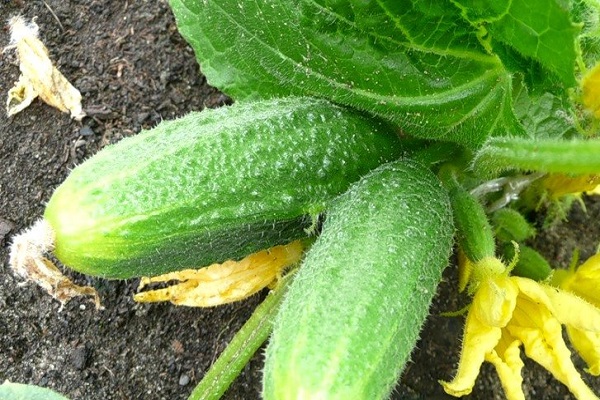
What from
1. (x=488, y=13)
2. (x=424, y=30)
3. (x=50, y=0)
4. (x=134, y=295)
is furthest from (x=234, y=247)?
(x=50, y=0)

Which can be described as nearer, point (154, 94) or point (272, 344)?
point (272, 344)

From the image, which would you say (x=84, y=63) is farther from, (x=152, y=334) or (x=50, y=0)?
(x=152, y=334)

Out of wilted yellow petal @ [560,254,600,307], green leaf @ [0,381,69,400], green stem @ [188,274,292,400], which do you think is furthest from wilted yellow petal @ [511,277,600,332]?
green leaf @ [0,381,69,400]

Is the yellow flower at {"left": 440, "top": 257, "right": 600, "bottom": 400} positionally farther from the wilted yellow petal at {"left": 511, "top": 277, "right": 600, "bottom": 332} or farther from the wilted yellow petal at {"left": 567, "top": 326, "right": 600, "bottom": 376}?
the wilted yellow petal at {"left": 567, "top": 326, "right": 600, "bottom": 376}

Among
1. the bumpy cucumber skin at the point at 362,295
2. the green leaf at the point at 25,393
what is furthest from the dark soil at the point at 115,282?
the bumpy cucumber skin at the point at 362,295

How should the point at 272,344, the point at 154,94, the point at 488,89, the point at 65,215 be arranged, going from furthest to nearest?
1. the point at 154,94
2. the point at 488,89
3. the point at 65,215
4. the point at 272,344
